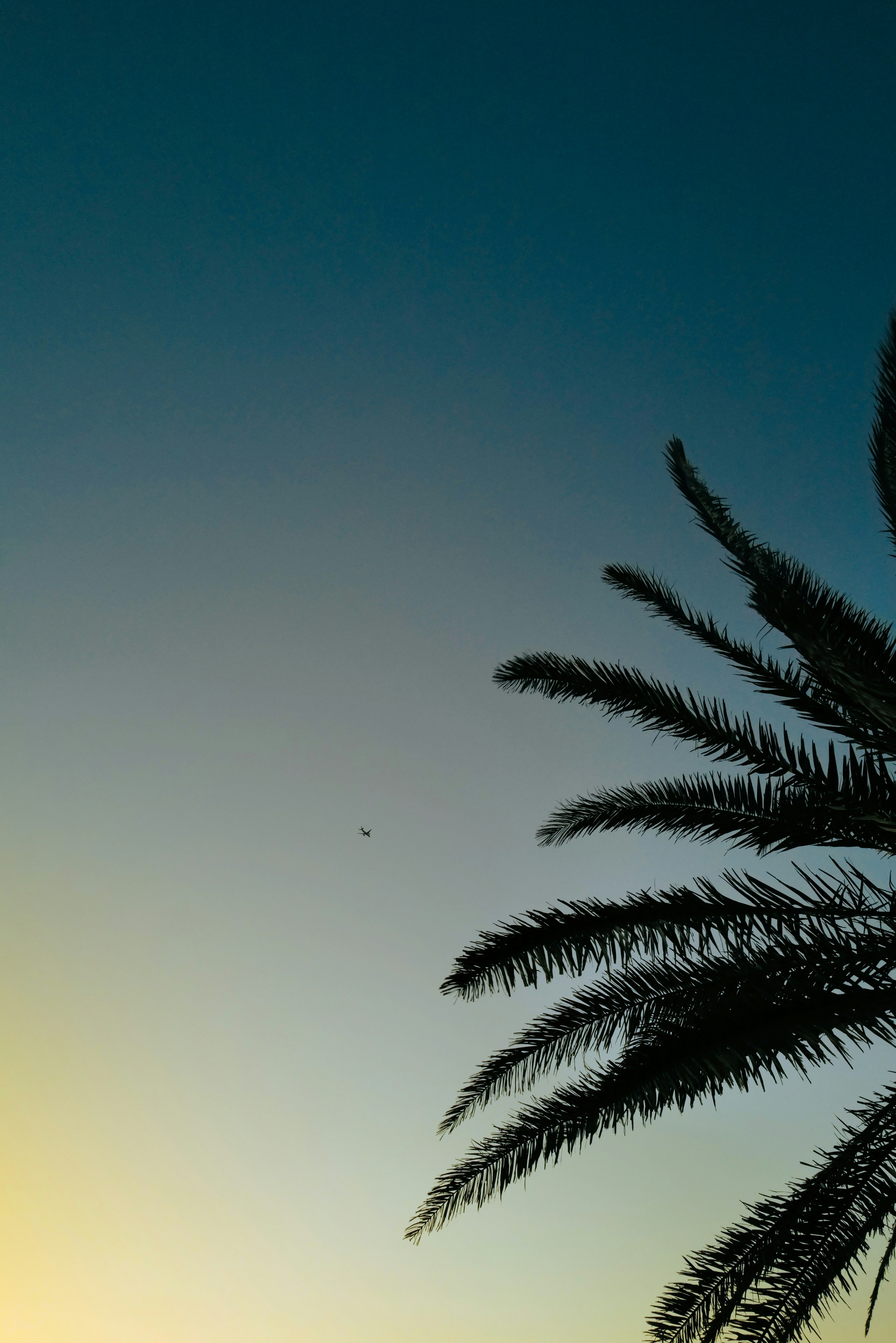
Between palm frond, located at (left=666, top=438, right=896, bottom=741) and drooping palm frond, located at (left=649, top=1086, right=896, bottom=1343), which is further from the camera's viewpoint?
drooping palm frond, located at (left=649, top=1086, right=896, bottom=1343)

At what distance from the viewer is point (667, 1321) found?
462 cm

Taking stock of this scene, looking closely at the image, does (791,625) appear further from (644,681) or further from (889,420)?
(644,681)

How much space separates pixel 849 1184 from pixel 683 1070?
2.25 meters

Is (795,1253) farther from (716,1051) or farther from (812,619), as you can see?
(812,619)

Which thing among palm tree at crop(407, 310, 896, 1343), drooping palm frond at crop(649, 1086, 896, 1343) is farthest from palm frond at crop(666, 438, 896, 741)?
drooping palm frond at crop(649, 1086, 896, 1343)

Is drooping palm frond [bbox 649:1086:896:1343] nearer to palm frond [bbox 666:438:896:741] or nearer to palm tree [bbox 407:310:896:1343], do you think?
palm tree [bbox 407:310:896:1343]

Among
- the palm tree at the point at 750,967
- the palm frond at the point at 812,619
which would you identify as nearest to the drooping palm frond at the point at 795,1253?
the palm tree at the point at 750,967

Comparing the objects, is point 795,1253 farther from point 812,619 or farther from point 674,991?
point 812,619

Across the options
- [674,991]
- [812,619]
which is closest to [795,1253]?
[674,991]

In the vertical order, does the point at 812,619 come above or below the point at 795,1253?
above

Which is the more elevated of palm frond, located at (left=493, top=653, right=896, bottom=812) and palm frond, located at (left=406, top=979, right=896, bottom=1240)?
palm frond, located at (left=493, top=653, right=896, bottom=812)

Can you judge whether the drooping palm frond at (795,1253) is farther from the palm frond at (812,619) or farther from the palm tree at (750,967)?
the palm frond at (812,619)

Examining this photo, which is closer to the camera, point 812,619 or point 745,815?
point 812,619

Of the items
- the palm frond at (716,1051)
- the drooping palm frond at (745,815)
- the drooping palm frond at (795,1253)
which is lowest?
the drooping palm frond at (795,1253)
